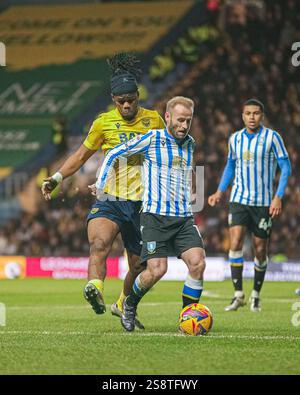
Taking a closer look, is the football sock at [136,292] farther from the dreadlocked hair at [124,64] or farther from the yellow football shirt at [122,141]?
the dreadlocked hair at [124,64]

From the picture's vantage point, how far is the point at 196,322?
7.86 metres

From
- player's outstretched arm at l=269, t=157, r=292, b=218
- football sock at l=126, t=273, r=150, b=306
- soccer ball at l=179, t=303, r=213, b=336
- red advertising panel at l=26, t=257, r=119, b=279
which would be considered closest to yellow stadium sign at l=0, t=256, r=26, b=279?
red advertising panel at l=26, t=257, r=119, b=279

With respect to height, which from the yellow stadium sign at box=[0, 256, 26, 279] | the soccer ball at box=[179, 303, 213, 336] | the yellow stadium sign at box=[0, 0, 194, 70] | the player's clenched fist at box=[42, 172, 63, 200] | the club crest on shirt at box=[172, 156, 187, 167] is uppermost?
the yellow stadium sign at box=[0, 0, 194, 70]

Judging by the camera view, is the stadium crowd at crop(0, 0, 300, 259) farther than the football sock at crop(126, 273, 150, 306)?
Yes

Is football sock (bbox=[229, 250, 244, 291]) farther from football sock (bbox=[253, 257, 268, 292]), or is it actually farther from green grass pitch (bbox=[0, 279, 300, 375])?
green grass pitch (bbox=[0, 279, 300, 375])

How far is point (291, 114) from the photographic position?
24453mm

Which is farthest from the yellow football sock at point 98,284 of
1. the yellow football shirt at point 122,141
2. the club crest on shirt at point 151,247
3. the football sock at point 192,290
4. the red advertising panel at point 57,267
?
the red advertising panel at point 57,267

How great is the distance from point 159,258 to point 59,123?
711 inches

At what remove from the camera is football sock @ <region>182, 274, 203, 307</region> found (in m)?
8.17

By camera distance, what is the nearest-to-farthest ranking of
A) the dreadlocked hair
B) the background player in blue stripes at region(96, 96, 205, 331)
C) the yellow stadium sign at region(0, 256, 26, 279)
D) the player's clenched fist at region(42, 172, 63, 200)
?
1. the background player in blue stripes at region(96, 96, 205, 331)
2. the player's clenched fist at region(42, 172, 63, 200)
3. the dreadlocked hair
4. the yellow stadium sign at region(0, 256, 26, 279)

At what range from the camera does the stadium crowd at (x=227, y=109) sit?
22.4 metres

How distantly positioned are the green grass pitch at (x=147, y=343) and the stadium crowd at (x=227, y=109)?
9.91 metres

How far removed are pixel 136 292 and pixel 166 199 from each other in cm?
85

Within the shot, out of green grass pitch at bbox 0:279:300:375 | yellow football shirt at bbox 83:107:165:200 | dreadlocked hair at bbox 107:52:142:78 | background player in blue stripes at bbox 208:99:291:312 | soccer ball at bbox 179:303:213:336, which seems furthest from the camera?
background player in blue stripes at bbox 208:99:291:312
